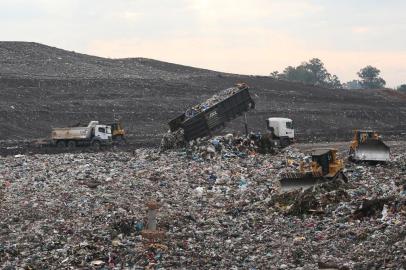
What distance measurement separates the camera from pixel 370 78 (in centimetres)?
10444

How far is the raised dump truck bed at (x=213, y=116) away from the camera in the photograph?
92.2 feet

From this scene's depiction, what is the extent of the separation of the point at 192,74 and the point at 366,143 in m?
37.8

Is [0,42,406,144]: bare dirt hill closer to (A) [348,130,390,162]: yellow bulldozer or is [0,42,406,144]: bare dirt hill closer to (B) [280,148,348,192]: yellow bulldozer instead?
(A) [348,130,390,162]: yellow bulldozer

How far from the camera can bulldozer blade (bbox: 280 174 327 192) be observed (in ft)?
60.8

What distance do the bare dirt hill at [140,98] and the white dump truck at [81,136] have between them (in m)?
2.87

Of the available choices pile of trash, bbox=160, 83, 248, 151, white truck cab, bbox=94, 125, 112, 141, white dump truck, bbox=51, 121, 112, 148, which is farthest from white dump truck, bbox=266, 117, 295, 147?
white dump truck, bbox=51, 121, 112, 148

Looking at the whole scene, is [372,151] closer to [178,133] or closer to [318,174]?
[318,174]

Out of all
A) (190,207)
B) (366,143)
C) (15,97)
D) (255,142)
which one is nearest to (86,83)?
(15,97)

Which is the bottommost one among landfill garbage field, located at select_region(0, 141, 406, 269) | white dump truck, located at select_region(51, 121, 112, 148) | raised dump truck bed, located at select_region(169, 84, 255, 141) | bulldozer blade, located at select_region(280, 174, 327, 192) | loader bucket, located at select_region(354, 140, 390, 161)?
landfill garbage field, located at select_region(0, 141, 406, 269)

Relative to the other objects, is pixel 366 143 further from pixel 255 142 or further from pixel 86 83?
pixel 86 83

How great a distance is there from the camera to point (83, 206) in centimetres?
1706

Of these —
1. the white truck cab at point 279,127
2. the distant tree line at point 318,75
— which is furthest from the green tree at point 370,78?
the white truck cab at point 279,127

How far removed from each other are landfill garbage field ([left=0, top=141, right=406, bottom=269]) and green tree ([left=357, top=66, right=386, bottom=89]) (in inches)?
3180

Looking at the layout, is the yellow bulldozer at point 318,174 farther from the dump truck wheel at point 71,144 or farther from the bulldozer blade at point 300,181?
the dump truck wheel at point 71,144
